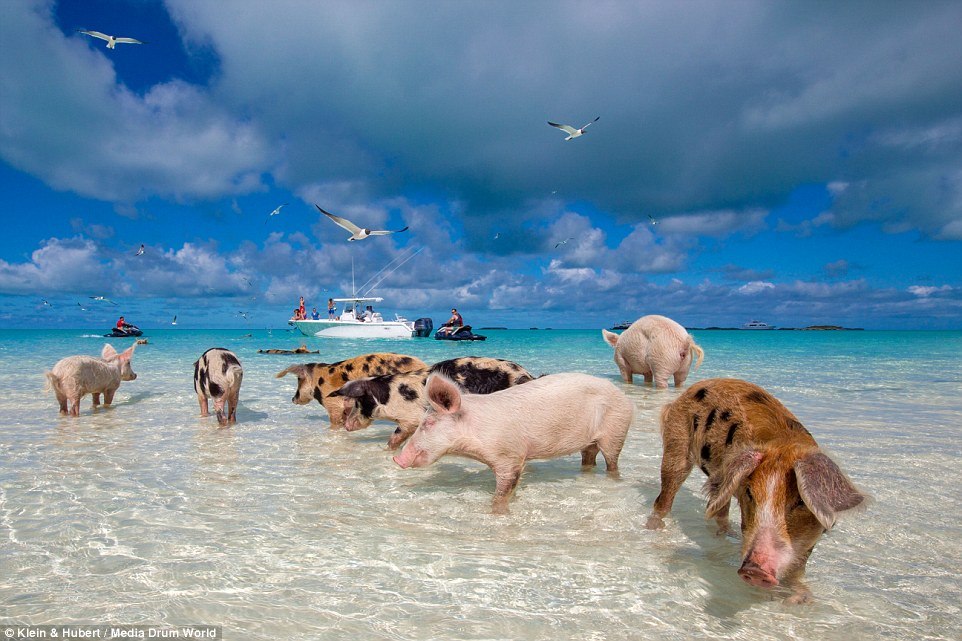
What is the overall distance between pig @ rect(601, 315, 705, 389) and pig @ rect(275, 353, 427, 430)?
6748 mm

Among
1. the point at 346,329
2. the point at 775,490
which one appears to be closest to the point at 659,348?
the point at 775,490

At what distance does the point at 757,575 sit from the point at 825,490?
0.53 meters

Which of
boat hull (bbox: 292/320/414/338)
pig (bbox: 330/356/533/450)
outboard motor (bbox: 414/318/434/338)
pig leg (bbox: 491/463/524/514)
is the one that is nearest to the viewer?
pig leg (bbox: 491/463/524/514)

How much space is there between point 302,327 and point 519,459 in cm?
5119

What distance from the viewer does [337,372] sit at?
9352 mm

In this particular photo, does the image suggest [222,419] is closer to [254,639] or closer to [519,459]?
[519,459]

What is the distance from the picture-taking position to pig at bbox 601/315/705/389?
1322 cm

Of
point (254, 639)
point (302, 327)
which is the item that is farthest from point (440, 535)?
point (302, 327)

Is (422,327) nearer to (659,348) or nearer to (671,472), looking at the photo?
(659,348)

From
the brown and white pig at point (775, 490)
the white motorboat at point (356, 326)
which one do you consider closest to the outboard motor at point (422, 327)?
the white motorboat at point (356, 326)


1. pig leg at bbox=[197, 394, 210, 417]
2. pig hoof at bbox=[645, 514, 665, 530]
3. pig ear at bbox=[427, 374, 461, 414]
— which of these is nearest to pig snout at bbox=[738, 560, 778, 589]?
pig hoof at bbox=[645, 514, 665, 530]

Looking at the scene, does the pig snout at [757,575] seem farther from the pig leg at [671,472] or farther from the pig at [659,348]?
the pig at [659,348]

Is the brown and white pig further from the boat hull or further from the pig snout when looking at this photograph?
the boat hull

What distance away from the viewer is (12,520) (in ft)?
15.3
